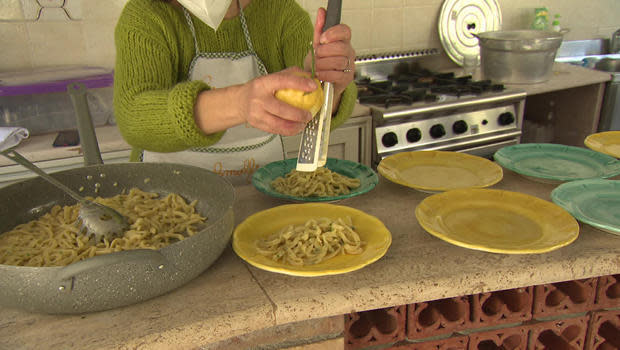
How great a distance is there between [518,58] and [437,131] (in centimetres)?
76

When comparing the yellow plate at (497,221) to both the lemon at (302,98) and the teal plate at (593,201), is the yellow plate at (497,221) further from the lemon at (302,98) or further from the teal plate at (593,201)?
the lemon at (302,98)

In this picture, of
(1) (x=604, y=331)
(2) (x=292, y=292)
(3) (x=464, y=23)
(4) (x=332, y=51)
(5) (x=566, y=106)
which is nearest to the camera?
(2) (x=292, y=292)

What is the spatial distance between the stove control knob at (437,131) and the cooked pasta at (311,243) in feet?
5.88

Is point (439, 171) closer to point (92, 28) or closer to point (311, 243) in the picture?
point (311, 243)

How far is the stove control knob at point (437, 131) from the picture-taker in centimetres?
275

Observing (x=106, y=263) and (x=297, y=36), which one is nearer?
(x=106, y=263)

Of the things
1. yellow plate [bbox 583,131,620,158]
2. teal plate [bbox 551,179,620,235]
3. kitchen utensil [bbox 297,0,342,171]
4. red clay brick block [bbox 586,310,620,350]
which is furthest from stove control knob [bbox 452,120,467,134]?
kitchen utensil [bbox 297,0,342,171]

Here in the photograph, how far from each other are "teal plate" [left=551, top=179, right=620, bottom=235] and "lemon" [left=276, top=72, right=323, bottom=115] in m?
0.69

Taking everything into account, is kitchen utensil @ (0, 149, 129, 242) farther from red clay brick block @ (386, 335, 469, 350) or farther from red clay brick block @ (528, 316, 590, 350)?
red clay brick block @ (528, 316, 590, 350)

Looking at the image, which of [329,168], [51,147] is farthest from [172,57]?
[51,147]

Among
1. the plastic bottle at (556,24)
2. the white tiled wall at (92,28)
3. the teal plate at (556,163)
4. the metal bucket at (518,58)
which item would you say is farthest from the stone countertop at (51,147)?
the plastic bottle at (556,24)

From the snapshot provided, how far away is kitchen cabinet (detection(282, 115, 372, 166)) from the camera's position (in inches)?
102

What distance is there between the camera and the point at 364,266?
101cm

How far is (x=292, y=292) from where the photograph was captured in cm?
95
